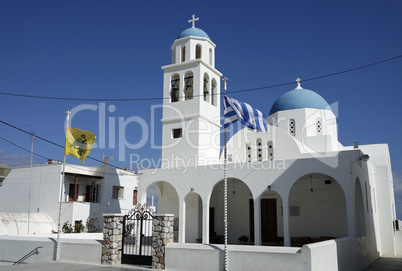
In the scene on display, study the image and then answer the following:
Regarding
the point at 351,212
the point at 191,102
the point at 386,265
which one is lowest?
the point at 386,265

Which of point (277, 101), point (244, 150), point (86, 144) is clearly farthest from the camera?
point (277, 101)

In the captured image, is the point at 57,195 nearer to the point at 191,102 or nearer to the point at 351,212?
the point at 191,102

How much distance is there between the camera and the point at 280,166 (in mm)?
15219

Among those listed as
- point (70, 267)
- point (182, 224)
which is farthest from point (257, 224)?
point (70, 267)

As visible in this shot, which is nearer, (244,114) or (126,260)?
(126,260)

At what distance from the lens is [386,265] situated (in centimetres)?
1439

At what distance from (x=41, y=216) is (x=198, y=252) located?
1658 centimetres

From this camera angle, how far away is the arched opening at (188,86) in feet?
62.8

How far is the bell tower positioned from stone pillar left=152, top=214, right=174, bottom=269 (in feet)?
20.1

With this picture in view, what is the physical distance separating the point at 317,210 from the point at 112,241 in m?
9.16

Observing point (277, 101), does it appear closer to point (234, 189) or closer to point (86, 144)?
point (234, 189)

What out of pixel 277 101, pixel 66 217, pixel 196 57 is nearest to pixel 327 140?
pixel 277 101

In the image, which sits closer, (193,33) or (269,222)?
(269,222)

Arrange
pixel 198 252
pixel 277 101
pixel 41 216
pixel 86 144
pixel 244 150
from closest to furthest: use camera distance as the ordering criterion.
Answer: pixel 198 252 → pixel 86 144 → pixel 244 150 → pixel 277 101 → pixel 41 216
